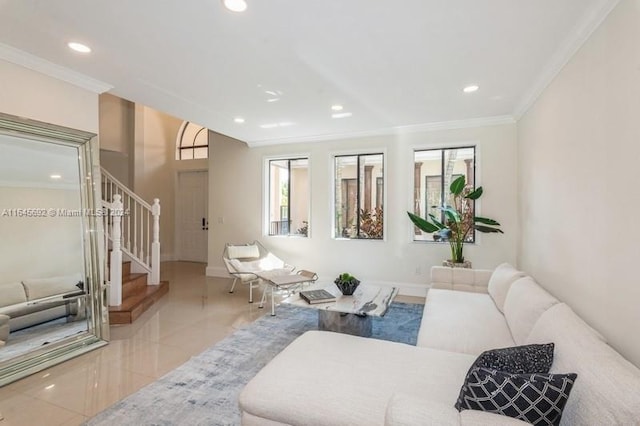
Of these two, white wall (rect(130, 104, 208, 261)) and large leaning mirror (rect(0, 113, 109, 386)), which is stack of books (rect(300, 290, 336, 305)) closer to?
large leaning mirror (rect(0, 113, 109, 386))

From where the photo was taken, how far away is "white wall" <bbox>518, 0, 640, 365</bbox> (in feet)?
5.66

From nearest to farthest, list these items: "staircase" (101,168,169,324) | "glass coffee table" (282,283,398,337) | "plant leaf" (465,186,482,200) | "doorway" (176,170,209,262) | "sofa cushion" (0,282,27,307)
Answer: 1. "sofa cushion" (0,282,27,307)
2. "glass coffee table" (282,283,398,337)
3. "staircase" (101,168,169,324)
4. "plant leaf" (465,186,482,200)
5. "doorway" (176,170,209,262)

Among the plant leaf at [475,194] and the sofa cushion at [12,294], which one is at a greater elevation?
the plant leaf at [475,194]

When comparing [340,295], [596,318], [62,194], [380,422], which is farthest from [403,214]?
[62,194]

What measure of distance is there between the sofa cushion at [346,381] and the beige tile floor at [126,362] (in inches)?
54.3

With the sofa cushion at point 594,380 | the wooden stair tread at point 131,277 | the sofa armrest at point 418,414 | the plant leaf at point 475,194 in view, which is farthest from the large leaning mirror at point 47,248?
the plant leaf at point 475,194

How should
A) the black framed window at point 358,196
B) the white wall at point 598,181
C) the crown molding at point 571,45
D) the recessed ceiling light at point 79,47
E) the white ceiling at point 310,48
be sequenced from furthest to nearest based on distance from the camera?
1. the black framed window at point 358,196
2. the recessed ceiling light at point 79,47
3. the white ceiling at point 310,48
4. the crown molding at point 571,45
5. the white wall at point 598,181

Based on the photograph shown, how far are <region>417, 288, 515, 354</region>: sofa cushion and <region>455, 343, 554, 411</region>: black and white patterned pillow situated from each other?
0.71 meters

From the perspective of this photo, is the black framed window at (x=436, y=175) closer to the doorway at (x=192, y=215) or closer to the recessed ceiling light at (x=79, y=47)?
the recessed ceiling light at (x=79, y=47)

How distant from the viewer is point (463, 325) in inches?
102

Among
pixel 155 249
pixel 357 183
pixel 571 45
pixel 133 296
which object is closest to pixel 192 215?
pixel 155 249

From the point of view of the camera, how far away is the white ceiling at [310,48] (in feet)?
7.05

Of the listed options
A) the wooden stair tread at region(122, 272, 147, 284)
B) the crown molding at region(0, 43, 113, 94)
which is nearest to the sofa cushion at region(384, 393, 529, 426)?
the crown molding at region(0, 43, 113, 94)

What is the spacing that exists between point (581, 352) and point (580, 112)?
Answer: 1802mm
